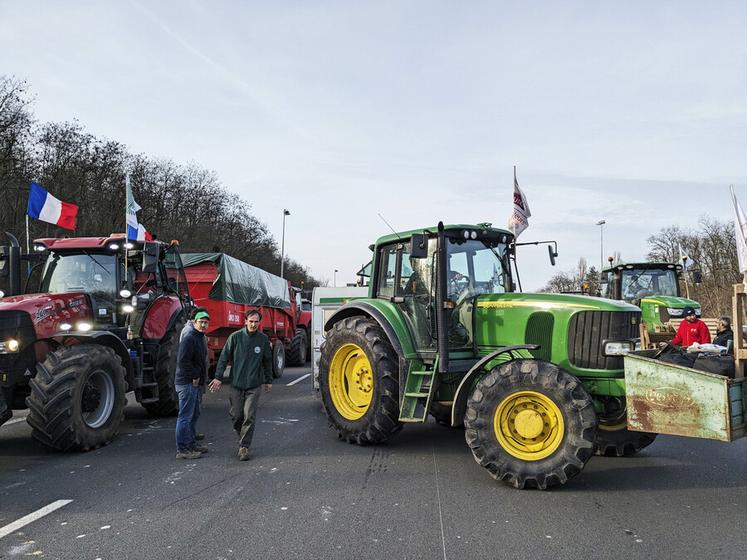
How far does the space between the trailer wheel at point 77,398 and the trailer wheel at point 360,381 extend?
8.45ft

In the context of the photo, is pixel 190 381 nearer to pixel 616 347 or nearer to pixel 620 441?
pixel 616 347

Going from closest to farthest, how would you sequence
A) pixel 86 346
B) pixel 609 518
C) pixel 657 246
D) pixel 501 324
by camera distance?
1. pixel 609 518
2. pixel 501 324
3. pixel 86 346
4. pixel 657 246

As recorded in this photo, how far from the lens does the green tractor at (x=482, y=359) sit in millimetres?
5523

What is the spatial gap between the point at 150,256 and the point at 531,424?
18.2 feet

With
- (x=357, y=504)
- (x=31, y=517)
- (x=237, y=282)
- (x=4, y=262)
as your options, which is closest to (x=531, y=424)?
(x=357, y=504)

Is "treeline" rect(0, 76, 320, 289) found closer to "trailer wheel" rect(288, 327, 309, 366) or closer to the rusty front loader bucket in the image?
A: "trailer wheel" rect(288, 327, 309, 366)

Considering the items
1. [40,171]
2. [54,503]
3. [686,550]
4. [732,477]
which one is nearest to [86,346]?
[54,503]

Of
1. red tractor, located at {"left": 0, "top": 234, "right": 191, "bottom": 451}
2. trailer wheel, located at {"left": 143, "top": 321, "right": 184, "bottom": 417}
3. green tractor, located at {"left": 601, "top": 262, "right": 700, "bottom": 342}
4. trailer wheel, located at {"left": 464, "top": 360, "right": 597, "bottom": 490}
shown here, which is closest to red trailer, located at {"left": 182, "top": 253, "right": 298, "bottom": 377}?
red tractor, located at {"left": 0, "top": 234, "right": 191, "bottom": 451}

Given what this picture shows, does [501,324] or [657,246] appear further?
[657,246]

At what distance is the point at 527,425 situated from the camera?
563cm

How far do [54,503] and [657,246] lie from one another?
54.3m

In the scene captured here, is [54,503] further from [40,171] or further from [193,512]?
[40,171]

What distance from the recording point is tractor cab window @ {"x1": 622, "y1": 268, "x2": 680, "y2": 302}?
15.4m

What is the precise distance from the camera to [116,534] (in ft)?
14.6
